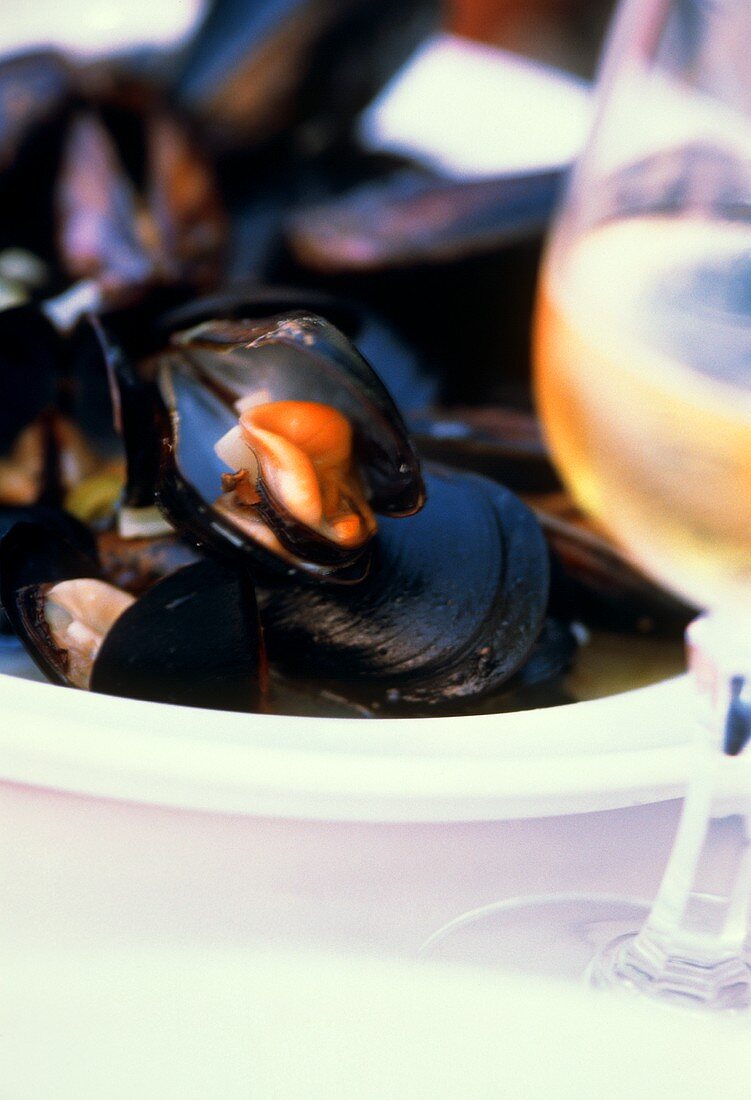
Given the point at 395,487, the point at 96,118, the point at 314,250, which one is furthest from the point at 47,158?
the point at 395,487

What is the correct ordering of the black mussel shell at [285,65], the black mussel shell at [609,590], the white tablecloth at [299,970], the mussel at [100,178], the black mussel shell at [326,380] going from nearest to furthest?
the white tablecloth at [299,970] < the black mussel shell at [326,380] < the black mussel shell at [609,590] < the mussel at [100,178] < the black mussel shell at [285,65]

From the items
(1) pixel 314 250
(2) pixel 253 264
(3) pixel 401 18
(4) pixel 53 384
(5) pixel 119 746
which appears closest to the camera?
(5) pixel 119 746

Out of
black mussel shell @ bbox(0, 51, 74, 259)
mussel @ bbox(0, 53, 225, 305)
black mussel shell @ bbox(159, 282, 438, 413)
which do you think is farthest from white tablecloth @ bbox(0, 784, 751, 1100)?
black mussel shell @ bbox(0, 51, 74, 259)

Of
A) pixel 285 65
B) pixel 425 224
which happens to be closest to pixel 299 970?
pixel 425 224

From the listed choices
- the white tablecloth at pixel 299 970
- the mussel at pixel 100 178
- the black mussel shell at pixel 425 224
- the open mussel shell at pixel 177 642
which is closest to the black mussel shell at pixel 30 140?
the mussel at pixel 100 178

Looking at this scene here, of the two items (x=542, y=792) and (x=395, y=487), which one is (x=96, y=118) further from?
(x=542, y=792)

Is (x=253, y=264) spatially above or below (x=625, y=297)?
below

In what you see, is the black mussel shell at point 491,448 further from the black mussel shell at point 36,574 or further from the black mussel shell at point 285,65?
the black mussel shell at point 285,65
